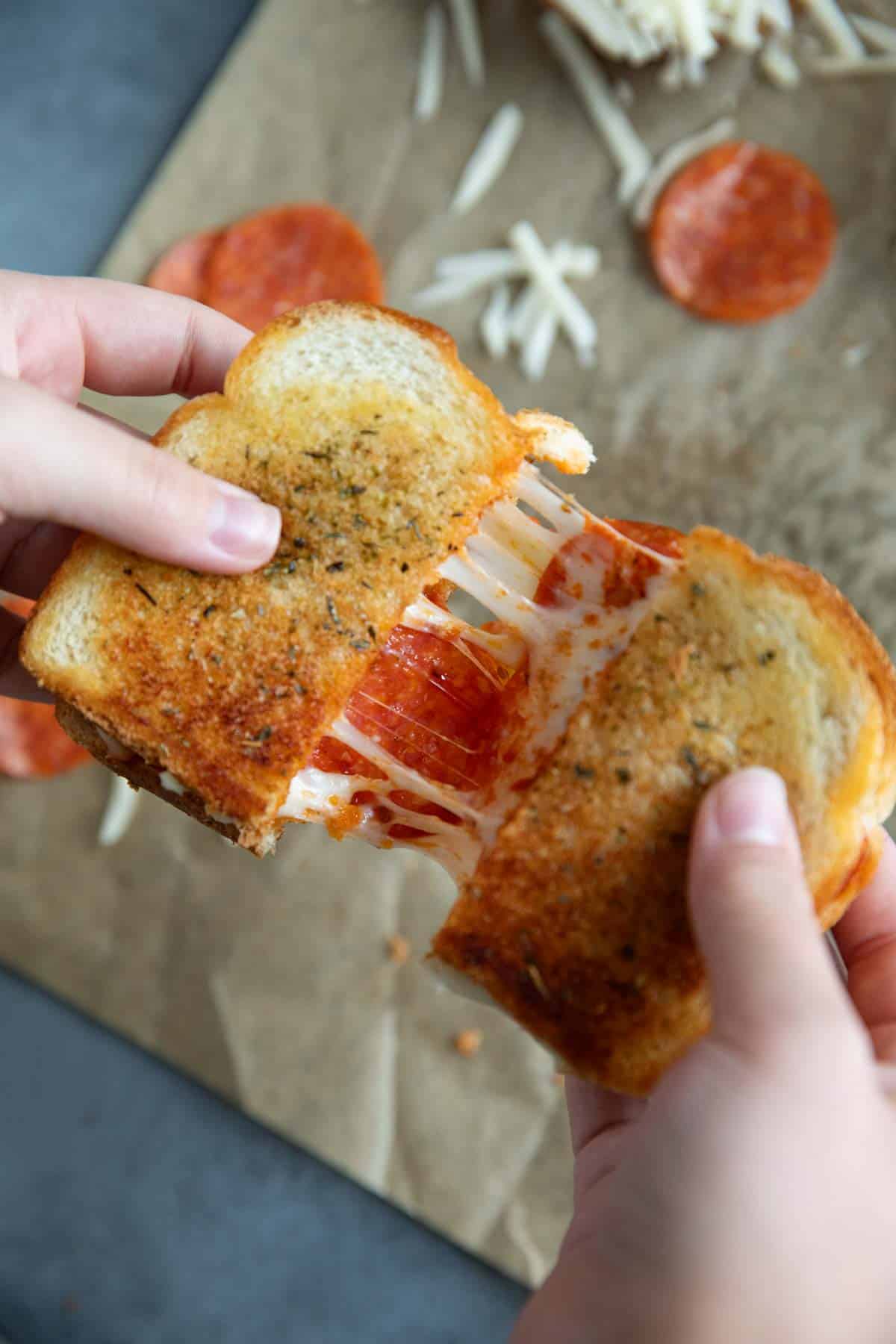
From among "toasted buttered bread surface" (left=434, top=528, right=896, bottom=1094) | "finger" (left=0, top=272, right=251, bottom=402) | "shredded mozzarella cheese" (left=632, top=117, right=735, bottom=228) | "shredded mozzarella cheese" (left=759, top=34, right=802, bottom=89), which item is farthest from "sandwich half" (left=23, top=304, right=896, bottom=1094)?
"shredded mozzarella cheese" (left=759, top=34, right=802, bottom=89)

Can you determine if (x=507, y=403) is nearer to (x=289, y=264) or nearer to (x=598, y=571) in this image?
(x=289, y=264)

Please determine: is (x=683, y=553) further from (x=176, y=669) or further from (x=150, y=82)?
(x=150, y=82)

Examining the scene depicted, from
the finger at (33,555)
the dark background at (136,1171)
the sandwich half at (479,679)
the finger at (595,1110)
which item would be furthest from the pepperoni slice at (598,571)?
the dark background at (136,1171)

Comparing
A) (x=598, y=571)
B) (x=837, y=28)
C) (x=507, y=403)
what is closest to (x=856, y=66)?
(x=837, y=28)

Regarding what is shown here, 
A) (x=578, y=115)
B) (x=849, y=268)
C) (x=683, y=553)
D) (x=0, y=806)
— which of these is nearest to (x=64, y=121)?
(x=578, y=115)

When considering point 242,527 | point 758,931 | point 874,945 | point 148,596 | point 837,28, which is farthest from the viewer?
point 837,28

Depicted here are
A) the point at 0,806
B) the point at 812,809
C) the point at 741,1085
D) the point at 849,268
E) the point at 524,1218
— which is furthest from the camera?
the point at 0,806
